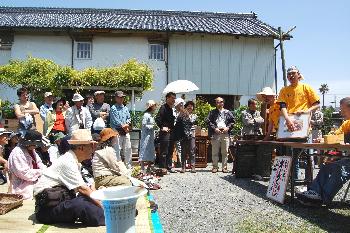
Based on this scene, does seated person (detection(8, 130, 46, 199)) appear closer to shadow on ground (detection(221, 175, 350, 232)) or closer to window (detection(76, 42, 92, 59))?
shadow on ground (detection(221, 175, 350, 232))

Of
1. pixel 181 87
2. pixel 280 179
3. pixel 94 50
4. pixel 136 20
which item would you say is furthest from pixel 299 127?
pixel 136 20

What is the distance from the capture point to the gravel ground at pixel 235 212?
4.52 metres

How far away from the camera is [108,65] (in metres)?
17.7

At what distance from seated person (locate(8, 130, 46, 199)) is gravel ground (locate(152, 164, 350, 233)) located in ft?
6.06

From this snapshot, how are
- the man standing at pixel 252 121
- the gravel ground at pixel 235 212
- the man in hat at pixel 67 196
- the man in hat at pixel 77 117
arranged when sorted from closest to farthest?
the man in hat at pixel 67 196 < the gravel ground at pixel 235 212 < the man in hat at pixel 77 117 < the man standing at pixel 252 121

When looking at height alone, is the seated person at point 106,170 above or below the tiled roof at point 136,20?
below

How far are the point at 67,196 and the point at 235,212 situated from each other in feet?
7.36

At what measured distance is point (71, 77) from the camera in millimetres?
14570

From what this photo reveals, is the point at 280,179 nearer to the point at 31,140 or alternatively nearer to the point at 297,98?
the point at 297,98

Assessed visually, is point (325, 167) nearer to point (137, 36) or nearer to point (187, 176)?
point (187, 176)

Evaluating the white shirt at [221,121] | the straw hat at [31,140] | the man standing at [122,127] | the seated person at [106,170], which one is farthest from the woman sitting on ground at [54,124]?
the seated person at [106,170]

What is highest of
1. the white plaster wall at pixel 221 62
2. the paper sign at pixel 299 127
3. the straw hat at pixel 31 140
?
the white plaster wall at pixel 221 62

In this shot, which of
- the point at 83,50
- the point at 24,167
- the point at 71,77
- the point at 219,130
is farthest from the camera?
the point at 83,50

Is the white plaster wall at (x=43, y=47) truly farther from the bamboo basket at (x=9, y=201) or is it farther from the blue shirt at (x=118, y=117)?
the bamboo basket at (x=9, y=201)
